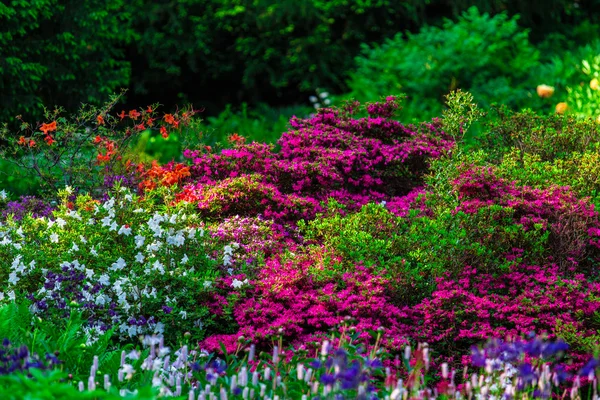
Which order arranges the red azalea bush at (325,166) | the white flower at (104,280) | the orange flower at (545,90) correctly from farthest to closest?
the orange flower at (545,90) → the red azalea bush at (325,166) → the white flower at (104,280)

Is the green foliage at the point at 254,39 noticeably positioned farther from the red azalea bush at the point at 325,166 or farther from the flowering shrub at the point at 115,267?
the flowering shrub at the point at 115,267

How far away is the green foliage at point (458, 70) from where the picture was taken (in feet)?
Answer: 38.9

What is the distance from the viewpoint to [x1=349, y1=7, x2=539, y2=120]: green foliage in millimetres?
11859

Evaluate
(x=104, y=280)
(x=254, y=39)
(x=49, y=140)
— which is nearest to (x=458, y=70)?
(x=254, y=39)

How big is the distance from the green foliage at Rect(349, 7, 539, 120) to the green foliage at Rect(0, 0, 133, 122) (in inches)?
138

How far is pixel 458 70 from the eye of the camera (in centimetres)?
1206

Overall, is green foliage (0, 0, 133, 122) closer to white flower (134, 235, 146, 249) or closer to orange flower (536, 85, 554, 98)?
white flower (134, 235, 146, 249)

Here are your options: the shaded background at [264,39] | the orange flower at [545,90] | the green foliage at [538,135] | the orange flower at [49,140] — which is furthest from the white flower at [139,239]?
the shaded background at [264,39]

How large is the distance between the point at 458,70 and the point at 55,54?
5.39 metres

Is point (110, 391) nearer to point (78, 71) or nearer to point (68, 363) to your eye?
point (68, 363)

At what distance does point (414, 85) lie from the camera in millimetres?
12055

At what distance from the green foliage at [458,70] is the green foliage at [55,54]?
3.50 meters

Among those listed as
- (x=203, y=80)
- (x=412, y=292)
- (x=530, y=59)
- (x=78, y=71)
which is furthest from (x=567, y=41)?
(x=412, y=292)

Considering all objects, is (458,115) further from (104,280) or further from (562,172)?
(104,280)
